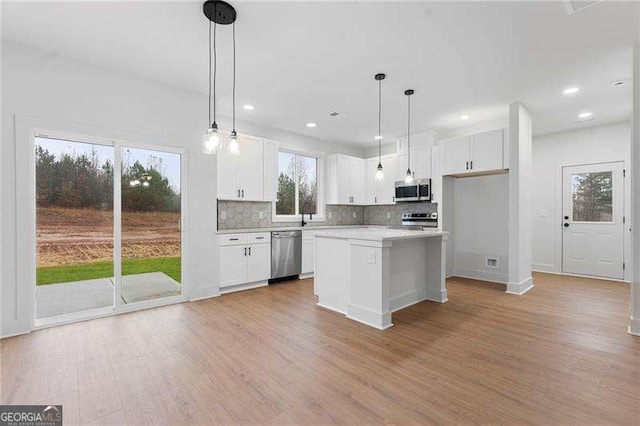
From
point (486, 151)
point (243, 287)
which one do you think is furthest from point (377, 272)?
point (486, 151)

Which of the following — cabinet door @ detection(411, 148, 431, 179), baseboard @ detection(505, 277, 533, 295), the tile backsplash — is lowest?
baseboard @ detection(505, 277, 533, 295)

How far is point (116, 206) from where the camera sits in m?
3.44

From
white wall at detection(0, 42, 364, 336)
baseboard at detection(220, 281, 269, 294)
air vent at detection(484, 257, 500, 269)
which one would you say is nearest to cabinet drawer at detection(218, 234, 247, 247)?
white wall at detection(0, 42, 364, 336)

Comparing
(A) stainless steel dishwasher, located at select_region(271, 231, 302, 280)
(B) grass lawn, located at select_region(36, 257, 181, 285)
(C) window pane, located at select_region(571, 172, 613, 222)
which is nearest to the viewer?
(B) grass lawn, located at select_region(36, 257, 181, 285)

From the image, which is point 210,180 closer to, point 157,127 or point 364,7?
point 157,127

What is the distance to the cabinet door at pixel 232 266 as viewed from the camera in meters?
4.30

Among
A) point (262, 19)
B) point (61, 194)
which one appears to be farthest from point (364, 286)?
point (61, 194)

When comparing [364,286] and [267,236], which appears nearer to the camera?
[364,286]

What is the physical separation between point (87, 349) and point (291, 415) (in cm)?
202

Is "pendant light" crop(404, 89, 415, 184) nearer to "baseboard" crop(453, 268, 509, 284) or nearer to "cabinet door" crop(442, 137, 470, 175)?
"cabinet door" crop(442, 137, 470, 175)

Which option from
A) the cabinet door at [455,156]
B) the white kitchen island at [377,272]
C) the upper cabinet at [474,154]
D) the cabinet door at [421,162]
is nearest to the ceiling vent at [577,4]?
the white kitchen island at [377,272]

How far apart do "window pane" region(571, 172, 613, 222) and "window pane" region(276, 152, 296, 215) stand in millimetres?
5392

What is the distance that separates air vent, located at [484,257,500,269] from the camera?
5211 mm

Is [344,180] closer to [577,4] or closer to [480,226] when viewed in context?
[480,226]
